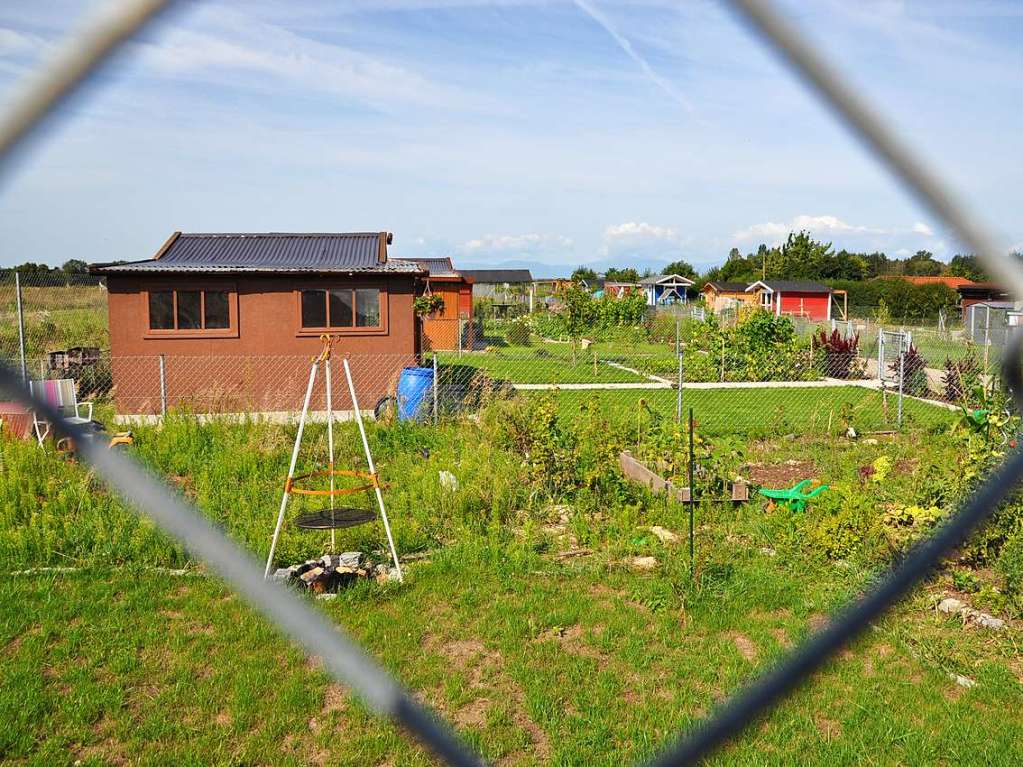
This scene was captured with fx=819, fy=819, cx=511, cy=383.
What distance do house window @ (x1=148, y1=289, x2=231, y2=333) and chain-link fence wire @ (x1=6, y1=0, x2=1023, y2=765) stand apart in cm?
1336

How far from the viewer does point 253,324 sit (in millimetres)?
13266

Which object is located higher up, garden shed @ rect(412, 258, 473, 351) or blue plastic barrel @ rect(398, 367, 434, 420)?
garden shed @ rect(412, 258, 473, 351)

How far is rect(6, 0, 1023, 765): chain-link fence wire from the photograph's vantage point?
51cm

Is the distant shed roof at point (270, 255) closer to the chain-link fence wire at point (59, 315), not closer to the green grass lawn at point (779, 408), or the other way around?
the green grass lawn at point (779, 408)

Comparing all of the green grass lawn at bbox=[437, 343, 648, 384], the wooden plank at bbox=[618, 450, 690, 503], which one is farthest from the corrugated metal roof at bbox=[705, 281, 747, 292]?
the wooden plank at bbox=[618, 450, 690, 503]

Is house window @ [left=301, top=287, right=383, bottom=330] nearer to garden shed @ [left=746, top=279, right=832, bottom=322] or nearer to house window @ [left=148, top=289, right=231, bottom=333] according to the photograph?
house window @ [left=148, top=289, right=231, bottom=333]

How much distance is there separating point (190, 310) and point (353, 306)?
2.59m

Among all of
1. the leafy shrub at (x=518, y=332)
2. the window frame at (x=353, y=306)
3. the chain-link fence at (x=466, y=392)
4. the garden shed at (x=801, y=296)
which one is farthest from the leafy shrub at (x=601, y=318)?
the garden shed at (x=801, y=296)

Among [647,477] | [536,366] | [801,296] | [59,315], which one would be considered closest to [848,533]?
[647,477]

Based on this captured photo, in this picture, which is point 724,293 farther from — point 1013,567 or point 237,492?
point 1013,567

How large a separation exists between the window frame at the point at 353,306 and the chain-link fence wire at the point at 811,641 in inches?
508

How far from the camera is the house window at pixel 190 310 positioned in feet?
42.9

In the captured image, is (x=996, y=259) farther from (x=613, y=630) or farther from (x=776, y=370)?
(x=776, y=370)

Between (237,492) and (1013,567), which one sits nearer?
(1013,567)
